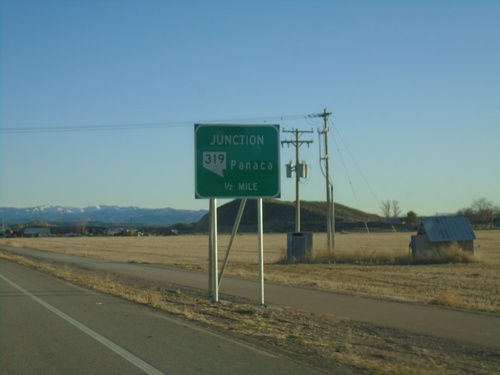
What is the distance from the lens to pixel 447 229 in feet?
128

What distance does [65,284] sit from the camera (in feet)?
76.2

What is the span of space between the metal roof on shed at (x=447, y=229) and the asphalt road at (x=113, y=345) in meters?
26.3

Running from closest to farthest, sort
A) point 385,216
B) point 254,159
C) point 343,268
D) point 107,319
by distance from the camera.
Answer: point 107,319, point 254,159, point 343,268, point 385,216

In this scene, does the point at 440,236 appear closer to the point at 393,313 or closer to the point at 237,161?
the point at 393,313

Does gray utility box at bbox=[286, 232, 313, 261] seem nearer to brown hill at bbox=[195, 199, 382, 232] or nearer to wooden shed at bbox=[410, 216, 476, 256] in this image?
wooden shed at bbox=[410, 216, 476, 256]

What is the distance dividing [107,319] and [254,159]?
5877 millimetres

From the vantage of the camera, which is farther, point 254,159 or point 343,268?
point 343,268

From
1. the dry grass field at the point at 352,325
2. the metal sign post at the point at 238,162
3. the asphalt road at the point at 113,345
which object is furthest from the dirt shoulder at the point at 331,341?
the metal sign post at the point at 238,162

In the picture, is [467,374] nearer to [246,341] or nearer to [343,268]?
[246,341]

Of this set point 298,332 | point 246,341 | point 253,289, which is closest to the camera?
point 246,341

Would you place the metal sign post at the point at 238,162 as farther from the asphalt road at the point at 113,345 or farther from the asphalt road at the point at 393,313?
the asphalt road at the point at 113,345

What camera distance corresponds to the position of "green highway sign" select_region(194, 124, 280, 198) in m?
16.8

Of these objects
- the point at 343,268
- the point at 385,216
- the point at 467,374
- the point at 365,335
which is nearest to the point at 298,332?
the point at 365,335

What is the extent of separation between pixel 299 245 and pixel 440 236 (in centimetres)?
882
